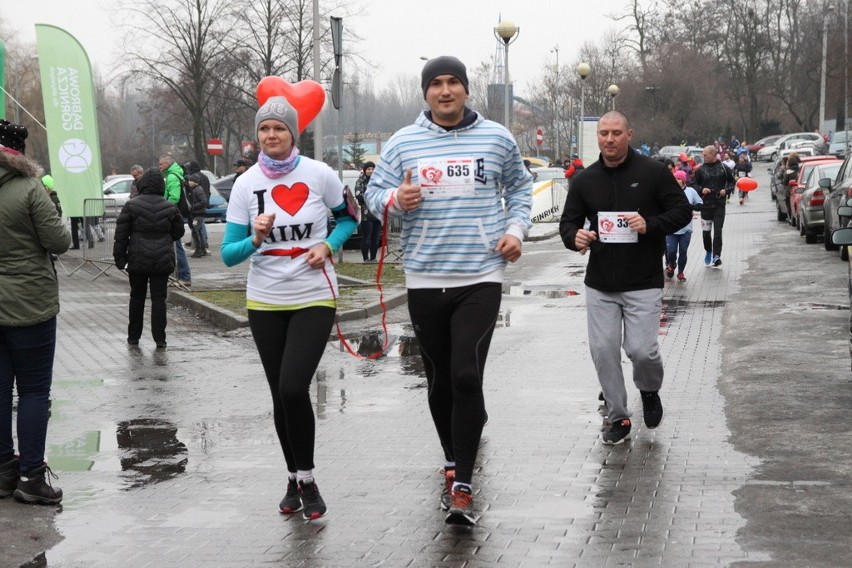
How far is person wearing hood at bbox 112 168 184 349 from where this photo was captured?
13.2 m

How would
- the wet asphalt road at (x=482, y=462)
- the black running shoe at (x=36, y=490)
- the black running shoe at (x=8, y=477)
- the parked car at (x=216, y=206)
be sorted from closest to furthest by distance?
the wet asphalt road at (x=482, y=462)
the black running shoe at (x=36, y=490)
the black running shoe at (x=8, y=477)
the parked car at (x=216, y=206)

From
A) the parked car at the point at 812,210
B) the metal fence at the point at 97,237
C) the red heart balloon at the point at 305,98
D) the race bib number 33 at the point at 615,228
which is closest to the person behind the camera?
the race bib number 33 at the point at 615,228

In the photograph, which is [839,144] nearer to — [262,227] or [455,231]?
[455,231]

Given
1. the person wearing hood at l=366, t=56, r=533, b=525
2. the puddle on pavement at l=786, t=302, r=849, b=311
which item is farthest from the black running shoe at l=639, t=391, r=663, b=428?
the puddle on pavement at l=786, t=302, r=849, b=311

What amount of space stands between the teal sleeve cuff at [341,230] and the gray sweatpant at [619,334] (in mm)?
2081

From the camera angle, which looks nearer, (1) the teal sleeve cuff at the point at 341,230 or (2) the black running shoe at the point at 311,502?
(2) the black running shoe at the point at 311,502

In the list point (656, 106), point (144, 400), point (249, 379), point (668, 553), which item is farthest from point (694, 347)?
point (656, 106)

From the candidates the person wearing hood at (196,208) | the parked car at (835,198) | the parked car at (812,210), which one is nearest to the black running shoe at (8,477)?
the parked car at (835,198)

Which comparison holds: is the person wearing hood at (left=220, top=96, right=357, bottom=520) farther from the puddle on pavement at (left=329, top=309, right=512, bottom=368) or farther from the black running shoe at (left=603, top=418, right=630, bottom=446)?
the puddle on pavement at (left=329, top=309, right=512, bottom=368)

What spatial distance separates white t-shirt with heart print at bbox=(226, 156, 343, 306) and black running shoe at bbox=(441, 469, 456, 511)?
43.3 inches

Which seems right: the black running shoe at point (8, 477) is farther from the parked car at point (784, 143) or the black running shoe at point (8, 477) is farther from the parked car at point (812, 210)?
the parked car at point (784, 143)

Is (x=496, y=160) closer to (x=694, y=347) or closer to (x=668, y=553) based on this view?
(x=668, y=553)

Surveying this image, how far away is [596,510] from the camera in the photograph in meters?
6.15

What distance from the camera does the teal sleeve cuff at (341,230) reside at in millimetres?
6188
